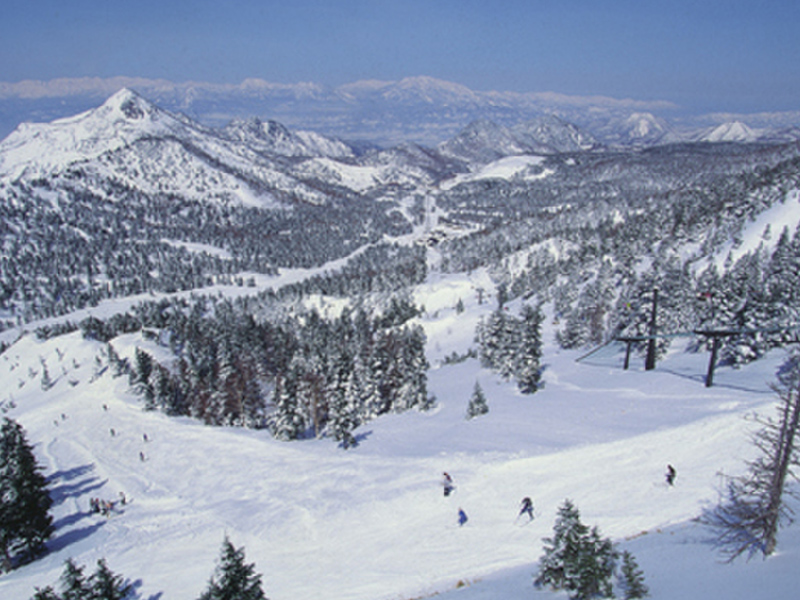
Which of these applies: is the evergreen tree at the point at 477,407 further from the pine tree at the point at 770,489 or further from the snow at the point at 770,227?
the snow at the point at 770,227

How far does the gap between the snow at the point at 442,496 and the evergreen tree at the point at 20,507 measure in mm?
1731

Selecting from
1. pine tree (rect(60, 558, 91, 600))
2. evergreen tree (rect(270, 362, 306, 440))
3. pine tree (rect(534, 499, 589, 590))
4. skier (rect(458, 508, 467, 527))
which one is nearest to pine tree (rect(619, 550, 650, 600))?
pine tree (rect(534, 499, 589, 590))

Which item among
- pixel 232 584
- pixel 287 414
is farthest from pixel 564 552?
pixel 287 414

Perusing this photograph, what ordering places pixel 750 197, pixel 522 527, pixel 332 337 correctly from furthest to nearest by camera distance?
pixel 750 197 → pixel 332 337 → pixel 522 527

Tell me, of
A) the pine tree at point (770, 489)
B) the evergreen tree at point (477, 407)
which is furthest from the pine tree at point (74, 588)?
the evergreen tree at point (477, 407)

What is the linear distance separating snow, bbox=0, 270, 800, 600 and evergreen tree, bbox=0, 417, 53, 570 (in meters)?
1.73

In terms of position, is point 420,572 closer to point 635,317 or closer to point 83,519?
point 83,519

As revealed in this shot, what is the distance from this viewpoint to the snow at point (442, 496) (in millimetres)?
18875

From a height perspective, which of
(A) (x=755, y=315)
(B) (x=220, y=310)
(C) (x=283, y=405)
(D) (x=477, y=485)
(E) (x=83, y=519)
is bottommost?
(B) (x=220, y=310)

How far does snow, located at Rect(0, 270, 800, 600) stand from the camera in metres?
18.9

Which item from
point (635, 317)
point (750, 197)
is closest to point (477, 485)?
point (635, 317)

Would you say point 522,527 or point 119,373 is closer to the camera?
point 522,527

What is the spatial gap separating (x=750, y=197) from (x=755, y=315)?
5759 inches

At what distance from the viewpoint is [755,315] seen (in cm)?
4125
